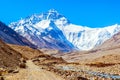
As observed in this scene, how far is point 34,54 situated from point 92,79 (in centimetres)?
12507

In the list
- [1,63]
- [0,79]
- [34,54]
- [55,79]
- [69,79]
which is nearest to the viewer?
[0,79]

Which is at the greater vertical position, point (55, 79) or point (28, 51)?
point (28, 51)

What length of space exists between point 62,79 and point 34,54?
126 m

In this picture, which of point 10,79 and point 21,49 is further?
point 21,49

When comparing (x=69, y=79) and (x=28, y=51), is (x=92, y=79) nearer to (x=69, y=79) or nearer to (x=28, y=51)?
(x=69, y=79)

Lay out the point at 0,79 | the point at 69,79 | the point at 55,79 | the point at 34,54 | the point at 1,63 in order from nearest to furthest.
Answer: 1. the point at 0,79
2. the point at 69,79
3. the point at 55,79
4. the point at 1,63
5. the point at 34,54

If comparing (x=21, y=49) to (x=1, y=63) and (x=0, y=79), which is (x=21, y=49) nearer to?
(x=1, y=63)

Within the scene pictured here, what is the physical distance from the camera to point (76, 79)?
38719mm

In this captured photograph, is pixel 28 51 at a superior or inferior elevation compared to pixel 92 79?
superior

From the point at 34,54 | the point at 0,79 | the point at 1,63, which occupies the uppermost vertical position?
the point at 34,54

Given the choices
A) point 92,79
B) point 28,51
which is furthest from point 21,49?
point 92,79

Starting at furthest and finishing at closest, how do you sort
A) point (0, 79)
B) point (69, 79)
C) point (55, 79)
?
point (55, 79) → point (69, 79) → point (0, 79)

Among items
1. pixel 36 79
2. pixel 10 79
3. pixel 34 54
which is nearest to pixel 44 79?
pixel 36 79

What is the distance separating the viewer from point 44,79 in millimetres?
41656
